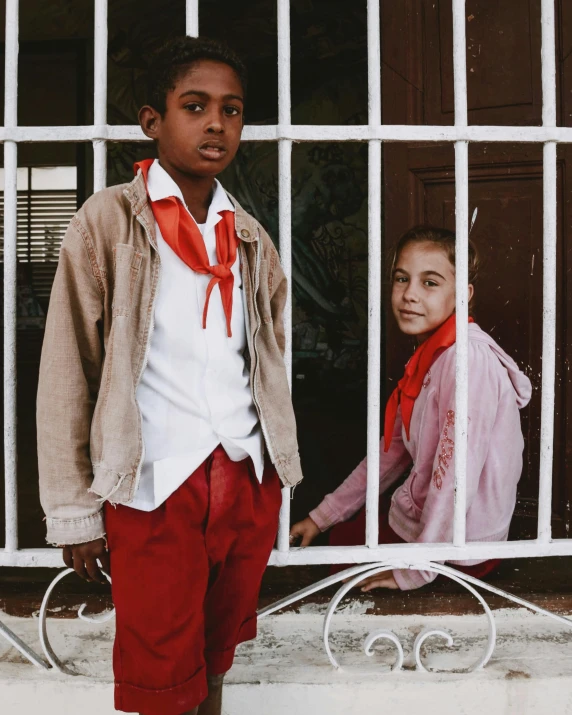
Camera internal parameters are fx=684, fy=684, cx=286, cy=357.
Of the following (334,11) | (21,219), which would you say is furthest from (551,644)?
(21,219)

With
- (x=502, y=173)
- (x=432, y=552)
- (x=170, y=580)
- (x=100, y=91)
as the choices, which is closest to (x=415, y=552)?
(x=432, y=552)

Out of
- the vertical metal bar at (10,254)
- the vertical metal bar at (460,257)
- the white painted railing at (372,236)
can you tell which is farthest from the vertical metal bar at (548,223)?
the vertical metal bar at (10,254)

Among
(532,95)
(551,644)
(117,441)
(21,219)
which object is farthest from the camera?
(21,219)

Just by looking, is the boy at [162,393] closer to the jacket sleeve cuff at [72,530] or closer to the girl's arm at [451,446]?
the jacket sleeve cuff at [72,530]

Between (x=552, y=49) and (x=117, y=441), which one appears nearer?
(x=117, y=441)

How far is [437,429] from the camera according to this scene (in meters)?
2.01

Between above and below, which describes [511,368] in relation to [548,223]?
below

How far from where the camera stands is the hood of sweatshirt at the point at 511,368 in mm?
2010

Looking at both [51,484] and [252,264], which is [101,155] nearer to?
[252,264]

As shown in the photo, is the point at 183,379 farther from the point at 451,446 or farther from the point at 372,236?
the point at 451,446

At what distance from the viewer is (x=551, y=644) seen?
1.76m

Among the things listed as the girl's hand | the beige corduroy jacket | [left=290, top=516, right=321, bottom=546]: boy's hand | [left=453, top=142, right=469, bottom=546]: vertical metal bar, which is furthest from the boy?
[left=290, top=516, right=321, bottom=546]: boy's hand

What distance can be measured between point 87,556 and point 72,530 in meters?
0.07

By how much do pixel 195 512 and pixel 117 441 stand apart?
0.68ft
